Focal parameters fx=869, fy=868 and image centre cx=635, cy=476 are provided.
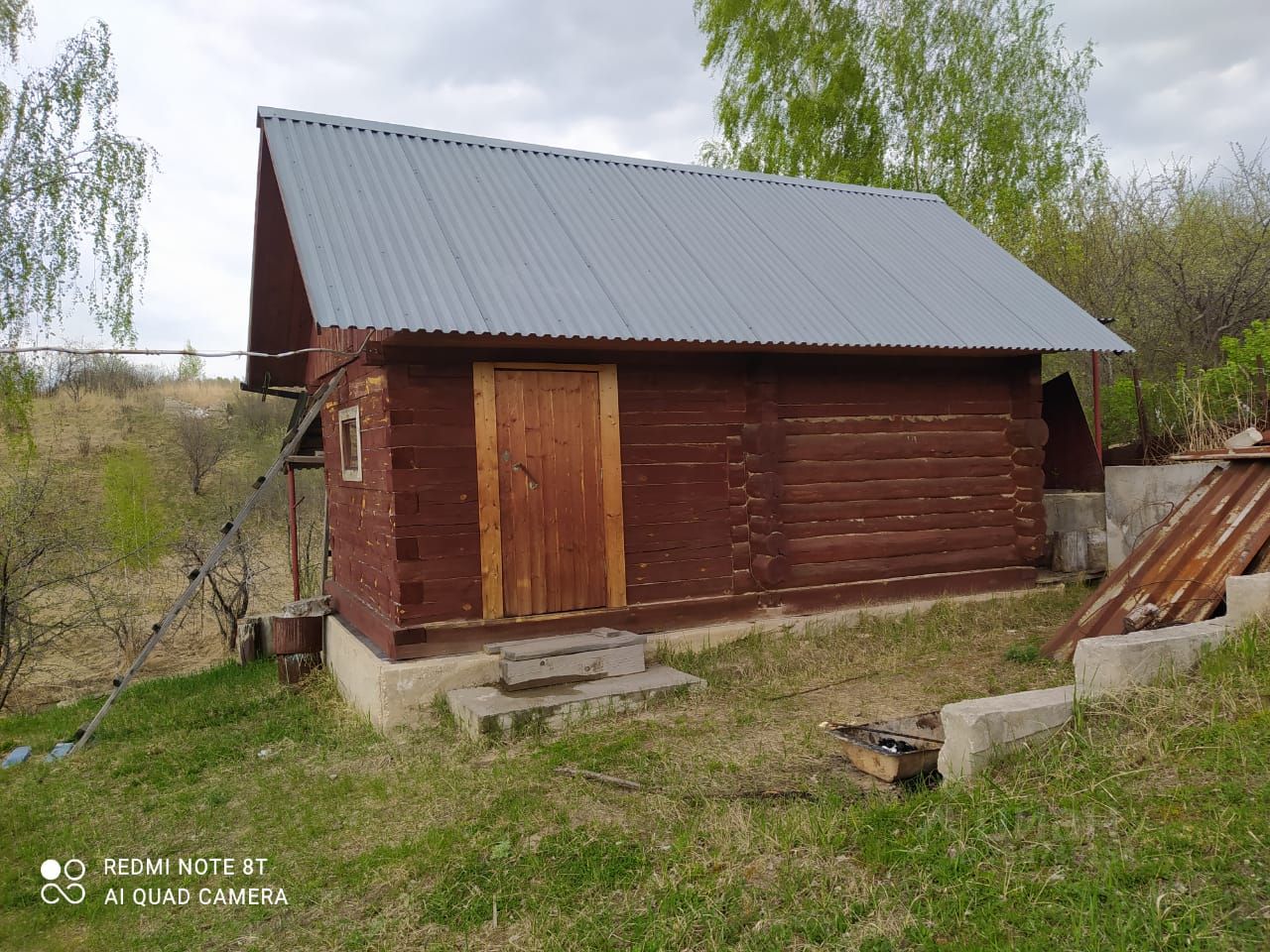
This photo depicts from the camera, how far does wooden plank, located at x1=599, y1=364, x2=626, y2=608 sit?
7.47 m

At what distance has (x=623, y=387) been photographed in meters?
7.59

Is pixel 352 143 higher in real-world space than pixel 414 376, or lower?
higher

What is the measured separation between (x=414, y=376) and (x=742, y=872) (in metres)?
4.45

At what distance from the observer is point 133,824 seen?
5.30 metres

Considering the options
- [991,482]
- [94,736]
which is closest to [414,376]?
[94,736]

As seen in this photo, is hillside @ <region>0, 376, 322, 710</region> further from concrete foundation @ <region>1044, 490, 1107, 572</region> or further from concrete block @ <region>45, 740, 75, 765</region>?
concrete foundation @ <region>1044, 490, 1107, 572</region>

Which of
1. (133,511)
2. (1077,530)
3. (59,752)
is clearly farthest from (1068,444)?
(133,511)

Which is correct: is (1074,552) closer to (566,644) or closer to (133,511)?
(566,644)

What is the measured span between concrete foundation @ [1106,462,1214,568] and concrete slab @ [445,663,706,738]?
6.10 meters

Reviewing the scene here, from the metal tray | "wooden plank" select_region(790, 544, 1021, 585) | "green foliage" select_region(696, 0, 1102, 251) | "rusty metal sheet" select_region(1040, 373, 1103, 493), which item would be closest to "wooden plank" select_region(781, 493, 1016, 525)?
"wooden plank" select_region(790, 544, 1021, 585)

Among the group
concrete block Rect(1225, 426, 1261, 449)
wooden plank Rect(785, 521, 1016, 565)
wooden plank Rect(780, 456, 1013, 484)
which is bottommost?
wooden plank Rect(785, 521, 1016, 565)

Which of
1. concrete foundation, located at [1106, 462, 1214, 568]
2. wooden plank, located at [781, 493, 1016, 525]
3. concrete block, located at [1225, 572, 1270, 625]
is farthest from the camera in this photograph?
concrete foundation, located at [1106, 462, 1214, 568]

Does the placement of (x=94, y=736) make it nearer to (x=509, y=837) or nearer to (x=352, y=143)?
(x=509, y=837)

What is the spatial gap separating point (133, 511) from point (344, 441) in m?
9.66
